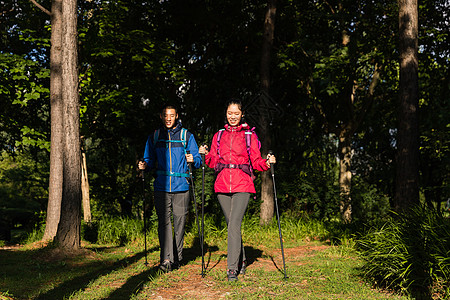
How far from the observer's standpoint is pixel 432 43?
13.2m

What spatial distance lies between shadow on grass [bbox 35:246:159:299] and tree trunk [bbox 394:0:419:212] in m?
4.95

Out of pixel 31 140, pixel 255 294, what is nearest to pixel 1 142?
pixel 31 140

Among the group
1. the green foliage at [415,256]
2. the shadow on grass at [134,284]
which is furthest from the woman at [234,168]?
the green foliage at [415,256]

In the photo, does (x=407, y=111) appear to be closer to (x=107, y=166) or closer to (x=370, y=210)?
(x=370, y=210)

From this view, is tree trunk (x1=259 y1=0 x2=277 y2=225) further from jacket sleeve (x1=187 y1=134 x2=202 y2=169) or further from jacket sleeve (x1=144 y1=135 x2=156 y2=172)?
jacket sleeve (x1=144 y1=135 x2=156 y2=172)

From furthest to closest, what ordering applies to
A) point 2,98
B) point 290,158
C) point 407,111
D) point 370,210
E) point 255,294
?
point 290,158
point 370,210
point 2,98
point 407,111
point 255,294

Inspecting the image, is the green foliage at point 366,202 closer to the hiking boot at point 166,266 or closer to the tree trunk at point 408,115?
the tree trunk at point 408,115

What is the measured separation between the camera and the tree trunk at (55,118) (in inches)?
364

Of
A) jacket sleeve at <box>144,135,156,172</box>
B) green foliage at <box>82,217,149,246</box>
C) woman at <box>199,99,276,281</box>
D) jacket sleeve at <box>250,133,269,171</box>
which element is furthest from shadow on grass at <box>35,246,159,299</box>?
jacket sleeve at <box>250,133,269,171</box>

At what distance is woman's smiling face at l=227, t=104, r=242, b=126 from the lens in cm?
586

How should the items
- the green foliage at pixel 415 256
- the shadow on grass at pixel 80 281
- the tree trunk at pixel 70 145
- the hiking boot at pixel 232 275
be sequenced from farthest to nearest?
the tree trunk at pixel 70 145, the hiking boot at pixel 232 275, the shadow on grass at pixel 80 281, the green foliage at pixel 415 256

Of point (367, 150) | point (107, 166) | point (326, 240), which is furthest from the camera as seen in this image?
point (367, 150)

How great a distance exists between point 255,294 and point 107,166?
13.3m

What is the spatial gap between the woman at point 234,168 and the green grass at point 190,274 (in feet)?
1.98
